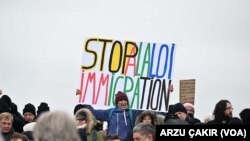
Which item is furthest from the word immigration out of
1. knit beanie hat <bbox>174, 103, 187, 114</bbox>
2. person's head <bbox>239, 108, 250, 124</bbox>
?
person's head <bbox>239, 108, 250, 124</bbox>

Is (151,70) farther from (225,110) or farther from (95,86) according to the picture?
(225,110)

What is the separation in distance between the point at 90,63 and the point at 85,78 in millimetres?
358

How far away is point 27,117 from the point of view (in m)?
15.4

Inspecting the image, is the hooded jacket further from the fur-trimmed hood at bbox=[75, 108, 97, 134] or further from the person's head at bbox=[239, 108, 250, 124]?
the person's head at bbox=[239, 108, 250, 124]

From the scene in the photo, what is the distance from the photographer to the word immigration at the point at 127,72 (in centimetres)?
1540

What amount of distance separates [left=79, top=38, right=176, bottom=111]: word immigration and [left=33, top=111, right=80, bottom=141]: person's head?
29.7 ft

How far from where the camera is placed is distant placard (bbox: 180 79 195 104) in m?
16.9

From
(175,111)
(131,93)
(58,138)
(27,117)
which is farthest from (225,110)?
(58,138)

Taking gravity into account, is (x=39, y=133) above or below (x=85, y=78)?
Answer: below

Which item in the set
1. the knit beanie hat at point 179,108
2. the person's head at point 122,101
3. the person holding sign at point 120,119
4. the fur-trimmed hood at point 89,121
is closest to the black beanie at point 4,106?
the person holding sign at point 120,119

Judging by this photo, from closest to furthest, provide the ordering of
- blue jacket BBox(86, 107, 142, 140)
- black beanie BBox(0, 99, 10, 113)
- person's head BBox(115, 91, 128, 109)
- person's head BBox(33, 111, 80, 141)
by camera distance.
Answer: person's head BBox(33, 111, 80, 141) < person's head BBox(115, 91, 128, 109) < blue jacket BBox(86, 107, 142, 140) < black beanie BBox(0, 99, 10, 113)

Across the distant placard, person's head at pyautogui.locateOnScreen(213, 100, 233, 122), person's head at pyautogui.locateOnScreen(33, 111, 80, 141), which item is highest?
the distant placard

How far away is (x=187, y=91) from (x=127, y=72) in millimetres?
1726

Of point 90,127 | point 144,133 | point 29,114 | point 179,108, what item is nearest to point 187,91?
point 29,114
